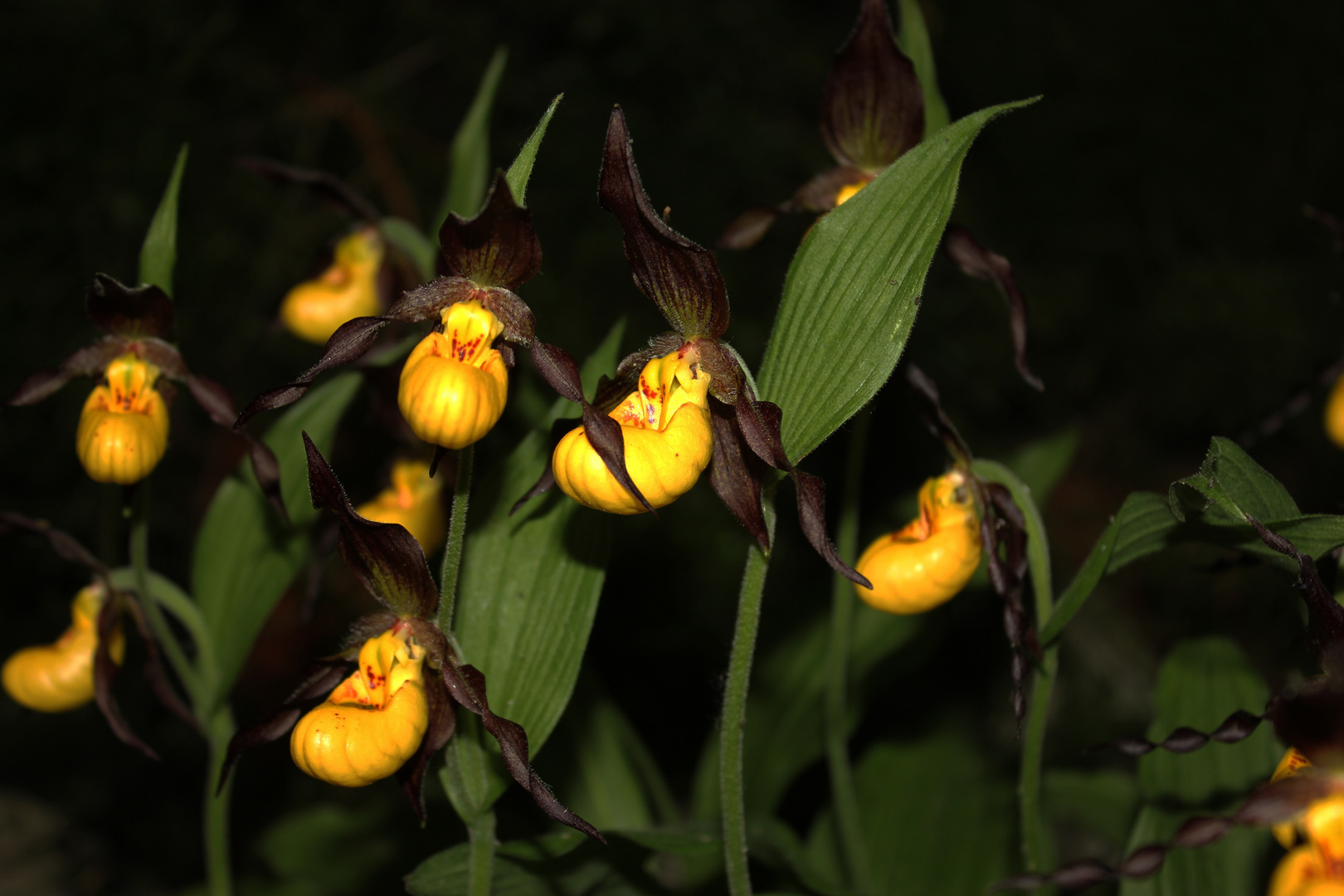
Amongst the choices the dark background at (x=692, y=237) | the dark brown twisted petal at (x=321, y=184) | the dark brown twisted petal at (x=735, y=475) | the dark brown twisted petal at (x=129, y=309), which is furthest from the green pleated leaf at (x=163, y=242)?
the dark brown twisted petal at (x=735, y=475)

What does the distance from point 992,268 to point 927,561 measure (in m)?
0.52

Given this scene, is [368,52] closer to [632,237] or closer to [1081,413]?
[632,237]

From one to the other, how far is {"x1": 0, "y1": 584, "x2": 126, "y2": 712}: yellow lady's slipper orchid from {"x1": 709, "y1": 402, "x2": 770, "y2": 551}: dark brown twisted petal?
4.16 ft

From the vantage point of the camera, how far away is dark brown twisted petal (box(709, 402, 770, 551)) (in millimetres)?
1304

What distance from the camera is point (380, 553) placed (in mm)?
1218

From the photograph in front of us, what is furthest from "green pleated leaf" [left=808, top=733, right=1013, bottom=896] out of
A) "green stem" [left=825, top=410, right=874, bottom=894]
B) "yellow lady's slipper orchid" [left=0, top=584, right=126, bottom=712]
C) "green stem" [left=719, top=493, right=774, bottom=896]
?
"yellow lady's slipper orchid" [left=0, top=584, right=126, bottom=712]

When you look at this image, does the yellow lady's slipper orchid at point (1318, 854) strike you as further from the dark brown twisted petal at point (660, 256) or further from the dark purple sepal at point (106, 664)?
the dark purple sepal at point (106, 664)

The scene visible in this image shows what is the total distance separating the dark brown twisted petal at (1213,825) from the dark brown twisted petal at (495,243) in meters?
0.94

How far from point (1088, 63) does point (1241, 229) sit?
853 millimetres

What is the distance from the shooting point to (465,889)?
145 cm

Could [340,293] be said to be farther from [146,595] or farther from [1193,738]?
[1193,738]

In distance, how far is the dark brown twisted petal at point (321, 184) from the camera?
6.06ft

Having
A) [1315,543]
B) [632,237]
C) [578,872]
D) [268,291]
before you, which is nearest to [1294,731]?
[1315,543]

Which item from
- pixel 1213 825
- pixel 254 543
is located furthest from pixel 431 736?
pixel 1213 825
